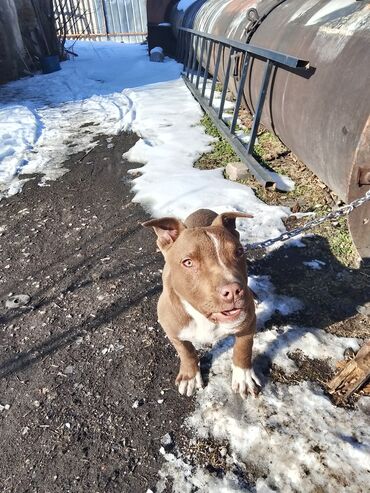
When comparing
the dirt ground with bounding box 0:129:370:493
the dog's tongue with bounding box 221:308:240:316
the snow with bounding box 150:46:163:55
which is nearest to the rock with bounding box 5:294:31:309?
the dirt ground with bounding box 0:129:370:493

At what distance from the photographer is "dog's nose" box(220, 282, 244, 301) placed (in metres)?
1.83

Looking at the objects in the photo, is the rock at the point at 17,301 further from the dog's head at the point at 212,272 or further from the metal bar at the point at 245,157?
the metal bar at the point at 245,157

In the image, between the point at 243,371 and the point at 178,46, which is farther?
the point at 178,46

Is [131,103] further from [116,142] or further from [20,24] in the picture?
[20,24]

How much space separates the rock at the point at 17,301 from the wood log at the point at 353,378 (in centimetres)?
286

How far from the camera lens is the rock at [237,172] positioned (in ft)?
18.5

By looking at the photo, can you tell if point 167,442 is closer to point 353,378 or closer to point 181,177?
point 353,378

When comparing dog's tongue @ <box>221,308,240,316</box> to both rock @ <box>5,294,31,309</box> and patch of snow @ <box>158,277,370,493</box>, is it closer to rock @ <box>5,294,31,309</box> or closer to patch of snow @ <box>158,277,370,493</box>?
patch of snow @ <box>158,277,370,493</box>

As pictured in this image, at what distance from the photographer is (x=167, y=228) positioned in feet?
7.32

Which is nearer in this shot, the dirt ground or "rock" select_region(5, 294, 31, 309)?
the dirt ground

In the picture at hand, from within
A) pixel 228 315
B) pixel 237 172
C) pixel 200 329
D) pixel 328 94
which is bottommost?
pixel 237 172

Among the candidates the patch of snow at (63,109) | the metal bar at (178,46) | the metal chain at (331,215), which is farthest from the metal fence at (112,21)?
the metal chain at (331,215)

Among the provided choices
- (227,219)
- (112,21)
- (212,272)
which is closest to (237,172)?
(227,219)

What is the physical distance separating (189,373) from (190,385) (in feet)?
0.27
